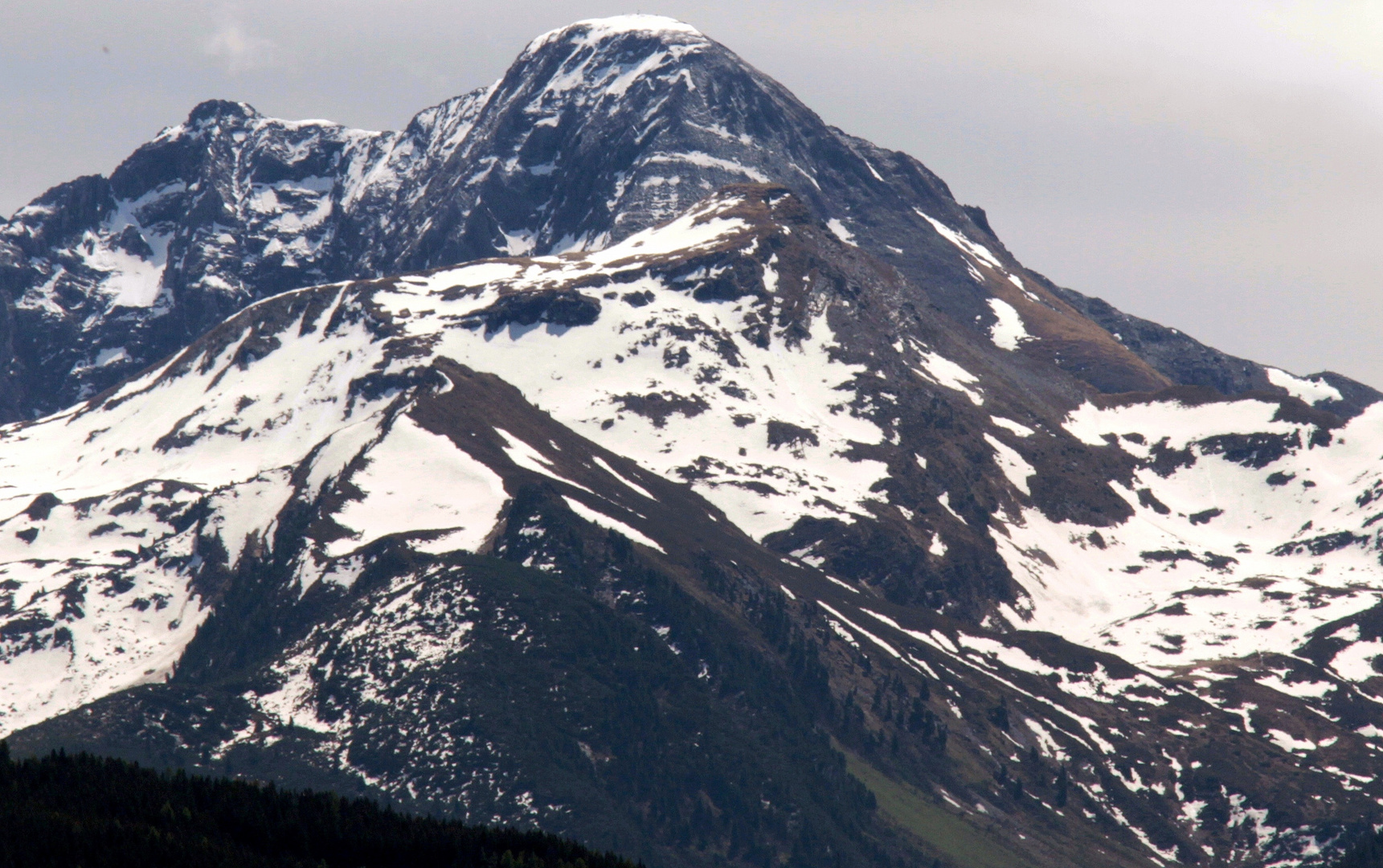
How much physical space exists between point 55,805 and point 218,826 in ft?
52.7

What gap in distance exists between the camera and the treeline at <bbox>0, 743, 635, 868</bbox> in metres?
164

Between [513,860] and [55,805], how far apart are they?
46753 millimetres

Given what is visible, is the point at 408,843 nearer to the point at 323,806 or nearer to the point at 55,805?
the point at 323,806

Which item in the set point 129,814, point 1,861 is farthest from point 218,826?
point 1,861

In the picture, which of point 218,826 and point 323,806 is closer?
point 218,826

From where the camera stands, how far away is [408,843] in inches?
7195

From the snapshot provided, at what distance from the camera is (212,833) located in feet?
589

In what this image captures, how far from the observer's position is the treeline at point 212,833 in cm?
16425

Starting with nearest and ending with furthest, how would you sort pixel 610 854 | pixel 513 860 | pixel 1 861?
pixel 1 861
pixel 513 860
pixel 610 854

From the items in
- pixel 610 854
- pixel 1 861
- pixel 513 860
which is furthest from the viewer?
pixel 610 854

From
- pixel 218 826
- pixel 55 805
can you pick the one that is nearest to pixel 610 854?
pixel 218 826

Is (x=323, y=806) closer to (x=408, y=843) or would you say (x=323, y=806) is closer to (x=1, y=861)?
(x=408, y=843)

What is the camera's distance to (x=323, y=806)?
19700 centimetres

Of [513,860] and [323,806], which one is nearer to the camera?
[513,860]
